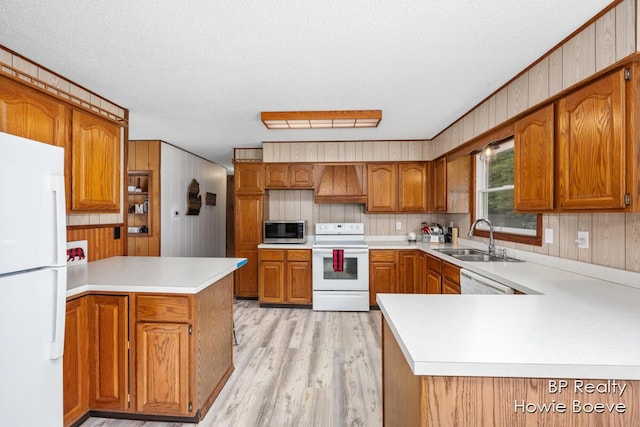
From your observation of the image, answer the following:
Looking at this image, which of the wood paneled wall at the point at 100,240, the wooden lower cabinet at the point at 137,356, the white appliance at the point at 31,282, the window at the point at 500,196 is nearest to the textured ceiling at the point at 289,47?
the window at the point at 500,196

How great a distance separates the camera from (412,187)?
13.9ft

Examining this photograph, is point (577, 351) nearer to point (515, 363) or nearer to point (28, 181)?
point (515, 363)

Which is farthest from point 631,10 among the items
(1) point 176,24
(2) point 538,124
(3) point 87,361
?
(3) point 87,361

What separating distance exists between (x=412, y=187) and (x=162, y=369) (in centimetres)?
358

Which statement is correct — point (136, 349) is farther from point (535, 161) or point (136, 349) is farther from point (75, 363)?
point (535, 161)

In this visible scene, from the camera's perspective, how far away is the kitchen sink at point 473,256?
2699 millimetres

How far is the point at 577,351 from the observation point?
0.84 m

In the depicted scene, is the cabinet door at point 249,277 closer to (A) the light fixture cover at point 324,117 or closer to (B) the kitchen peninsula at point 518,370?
(A) the light fixture cover at point 324,117

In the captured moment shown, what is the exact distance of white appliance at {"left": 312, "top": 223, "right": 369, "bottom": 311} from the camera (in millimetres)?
3906

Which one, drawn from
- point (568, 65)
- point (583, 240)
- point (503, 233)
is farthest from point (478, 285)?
point (568, 65)

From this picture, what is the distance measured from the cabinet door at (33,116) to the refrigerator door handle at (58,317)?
96 centimetres

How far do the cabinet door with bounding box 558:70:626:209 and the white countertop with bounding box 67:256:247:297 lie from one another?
221cm

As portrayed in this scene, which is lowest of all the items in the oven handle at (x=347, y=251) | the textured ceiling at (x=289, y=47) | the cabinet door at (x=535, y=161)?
the oven handle at (x=347, y=251)

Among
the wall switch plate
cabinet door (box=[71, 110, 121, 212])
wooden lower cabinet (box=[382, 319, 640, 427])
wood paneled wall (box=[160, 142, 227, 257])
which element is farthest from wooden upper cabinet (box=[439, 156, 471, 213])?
wood paneled wall (box=[160, 142, 227, 257])
